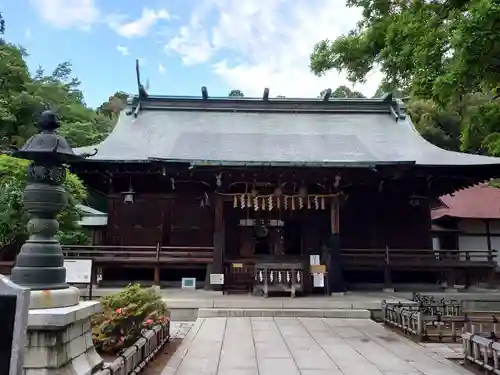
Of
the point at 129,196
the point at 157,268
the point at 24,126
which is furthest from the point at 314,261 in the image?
the point at 24,126

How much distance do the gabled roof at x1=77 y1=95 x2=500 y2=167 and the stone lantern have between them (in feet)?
20.9

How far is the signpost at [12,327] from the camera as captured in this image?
83.5 inches

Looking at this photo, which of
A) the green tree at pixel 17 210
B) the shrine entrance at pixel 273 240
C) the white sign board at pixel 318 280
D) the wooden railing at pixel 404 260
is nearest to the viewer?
the shrine entrance at pixel 273 240

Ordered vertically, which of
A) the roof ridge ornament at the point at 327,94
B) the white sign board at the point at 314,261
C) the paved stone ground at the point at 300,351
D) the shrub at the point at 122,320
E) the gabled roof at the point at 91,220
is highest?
the roof ridge ornament at the point at 327,94

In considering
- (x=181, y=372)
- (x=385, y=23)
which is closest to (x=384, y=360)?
(x=181, y=372)

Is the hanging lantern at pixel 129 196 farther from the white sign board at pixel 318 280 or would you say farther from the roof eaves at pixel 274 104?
the roof eaves at pixel 274 104

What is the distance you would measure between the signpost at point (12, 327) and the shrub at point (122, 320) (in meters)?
3.66

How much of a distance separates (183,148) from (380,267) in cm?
704

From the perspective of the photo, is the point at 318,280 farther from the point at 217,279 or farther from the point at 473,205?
the point at 473,205

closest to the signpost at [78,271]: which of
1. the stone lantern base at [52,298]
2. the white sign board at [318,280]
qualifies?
the stone lantern base at [52,298]

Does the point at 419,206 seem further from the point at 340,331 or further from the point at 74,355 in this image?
the point at 74,355

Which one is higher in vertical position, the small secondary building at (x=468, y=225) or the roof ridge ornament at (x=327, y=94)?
the roof ridge ornament at (x=327, y=94)

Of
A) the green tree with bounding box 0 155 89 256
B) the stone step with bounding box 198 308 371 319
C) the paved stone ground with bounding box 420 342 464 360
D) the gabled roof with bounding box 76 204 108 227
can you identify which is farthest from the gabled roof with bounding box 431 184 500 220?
the green tree with bounding box 0 155 89 256

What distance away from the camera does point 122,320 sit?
18.6 ft
